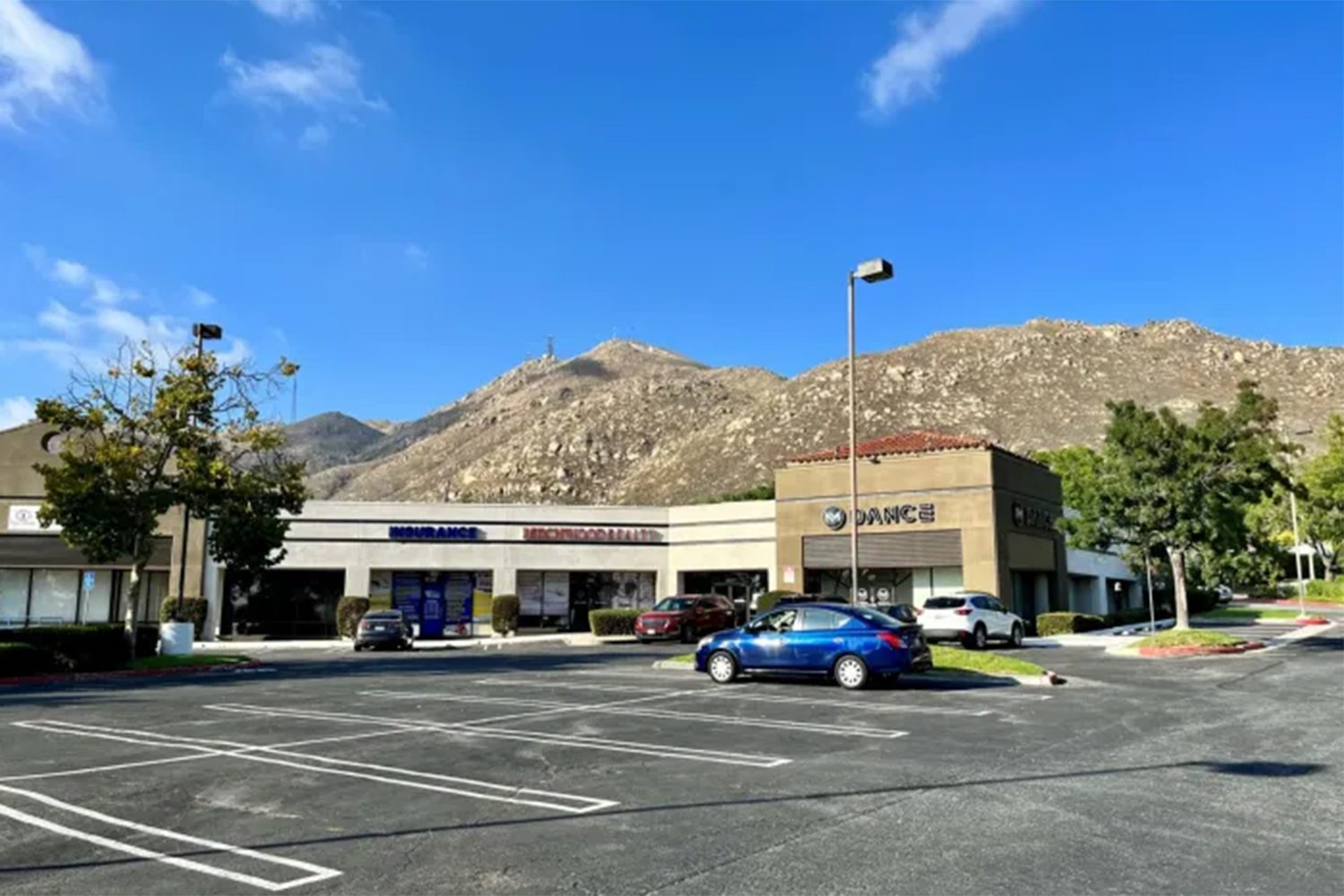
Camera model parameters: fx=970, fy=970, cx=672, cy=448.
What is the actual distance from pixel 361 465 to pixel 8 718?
151810 mm

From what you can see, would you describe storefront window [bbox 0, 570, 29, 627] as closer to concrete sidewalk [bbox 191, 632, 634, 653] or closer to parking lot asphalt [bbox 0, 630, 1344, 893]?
concrete sidewalk [bbox 191, 632, 634, 653]

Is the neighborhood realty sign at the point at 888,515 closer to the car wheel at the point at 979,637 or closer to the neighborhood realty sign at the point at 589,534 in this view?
the car wheel at the point at 979,637

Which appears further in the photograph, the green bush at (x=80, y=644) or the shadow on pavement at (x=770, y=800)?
the green bush at (x=80, y=644)

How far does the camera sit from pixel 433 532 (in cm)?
4159

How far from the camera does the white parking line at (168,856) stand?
6016 millimetres

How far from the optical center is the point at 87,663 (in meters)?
23.4

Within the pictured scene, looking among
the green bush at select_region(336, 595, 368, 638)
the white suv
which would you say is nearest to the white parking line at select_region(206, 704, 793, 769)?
the white suv

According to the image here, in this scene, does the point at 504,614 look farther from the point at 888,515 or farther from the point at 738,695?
the point at 738,695

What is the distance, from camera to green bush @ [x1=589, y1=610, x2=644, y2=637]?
38.2 m

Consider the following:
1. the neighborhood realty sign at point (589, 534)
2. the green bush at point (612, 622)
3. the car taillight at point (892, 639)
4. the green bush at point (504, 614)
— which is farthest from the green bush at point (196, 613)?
the car taillight at point (892, 639)

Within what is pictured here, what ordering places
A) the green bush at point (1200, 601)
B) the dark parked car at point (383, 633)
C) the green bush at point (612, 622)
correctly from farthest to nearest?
the green bush at point (1200, 601)
the green bush at point (612, 622)
the dark parked car at point (383, 633)

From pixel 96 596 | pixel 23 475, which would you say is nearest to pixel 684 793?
pixel 96 596

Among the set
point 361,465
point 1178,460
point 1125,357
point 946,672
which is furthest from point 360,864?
point 361,465

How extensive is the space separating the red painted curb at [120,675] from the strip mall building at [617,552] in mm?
14697
